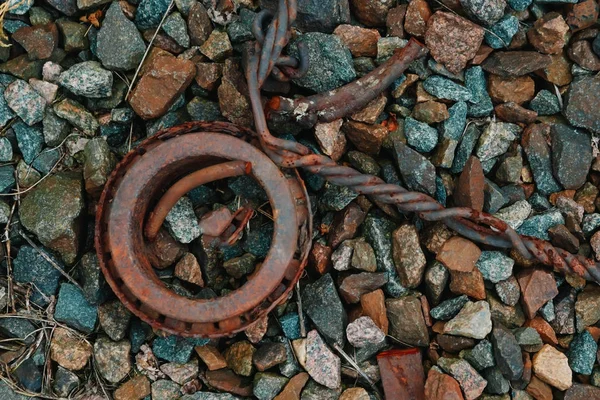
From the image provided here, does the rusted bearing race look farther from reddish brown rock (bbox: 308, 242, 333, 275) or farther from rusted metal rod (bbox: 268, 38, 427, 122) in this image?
rusted metal rod (bbox: 268, 38, 427, 122)

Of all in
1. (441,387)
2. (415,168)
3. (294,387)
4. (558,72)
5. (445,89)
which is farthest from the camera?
(558,72)

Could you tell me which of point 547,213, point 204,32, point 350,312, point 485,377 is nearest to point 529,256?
point 547,213

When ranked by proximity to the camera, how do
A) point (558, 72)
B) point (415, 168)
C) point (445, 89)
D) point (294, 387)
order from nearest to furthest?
point (294, 387) < point (415, 168) < point (445, 89) < point (558, 72)

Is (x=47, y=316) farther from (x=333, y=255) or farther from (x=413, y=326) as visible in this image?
(x=413, y=326)

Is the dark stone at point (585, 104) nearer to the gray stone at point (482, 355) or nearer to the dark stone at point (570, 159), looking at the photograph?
the dark stone at point (570, 159)

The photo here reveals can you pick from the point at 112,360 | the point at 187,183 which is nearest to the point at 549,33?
the point at 187,183

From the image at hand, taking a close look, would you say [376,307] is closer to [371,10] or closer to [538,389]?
[538,389]

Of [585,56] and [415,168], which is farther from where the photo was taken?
[585,56]

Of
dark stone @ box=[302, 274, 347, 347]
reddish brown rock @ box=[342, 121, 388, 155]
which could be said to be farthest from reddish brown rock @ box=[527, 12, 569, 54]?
dark stone @ box=[302, 274, 347, 347]
